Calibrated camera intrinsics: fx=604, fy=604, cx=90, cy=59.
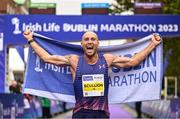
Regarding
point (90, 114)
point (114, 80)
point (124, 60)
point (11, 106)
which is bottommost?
point (11, 106)

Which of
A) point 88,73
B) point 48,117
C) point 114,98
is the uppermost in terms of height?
point 88,73

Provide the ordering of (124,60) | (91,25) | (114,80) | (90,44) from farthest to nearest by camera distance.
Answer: (91,25) → (114,80) → (124,60) → (90,44)

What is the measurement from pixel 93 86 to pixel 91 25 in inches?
375

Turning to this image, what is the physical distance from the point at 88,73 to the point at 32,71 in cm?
225

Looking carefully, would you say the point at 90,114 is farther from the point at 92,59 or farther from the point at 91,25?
the point at 91,25

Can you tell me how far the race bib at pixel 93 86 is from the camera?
6508 millimetres

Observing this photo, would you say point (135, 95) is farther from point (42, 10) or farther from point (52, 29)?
point (42, 10)

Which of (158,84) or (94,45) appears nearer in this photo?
(94,45)

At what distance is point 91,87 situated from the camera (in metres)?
6.62

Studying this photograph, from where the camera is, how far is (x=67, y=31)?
16.1m

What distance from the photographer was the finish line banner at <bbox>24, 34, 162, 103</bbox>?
26.6 feet

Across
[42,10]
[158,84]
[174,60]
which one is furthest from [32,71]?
[174,60]

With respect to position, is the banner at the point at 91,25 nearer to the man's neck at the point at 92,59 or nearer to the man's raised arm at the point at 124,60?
the man's raised arm at the point at 124,60

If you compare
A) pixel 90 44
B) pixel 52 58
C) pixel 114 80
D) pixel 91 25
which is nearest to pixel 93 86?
pixel 90 44
